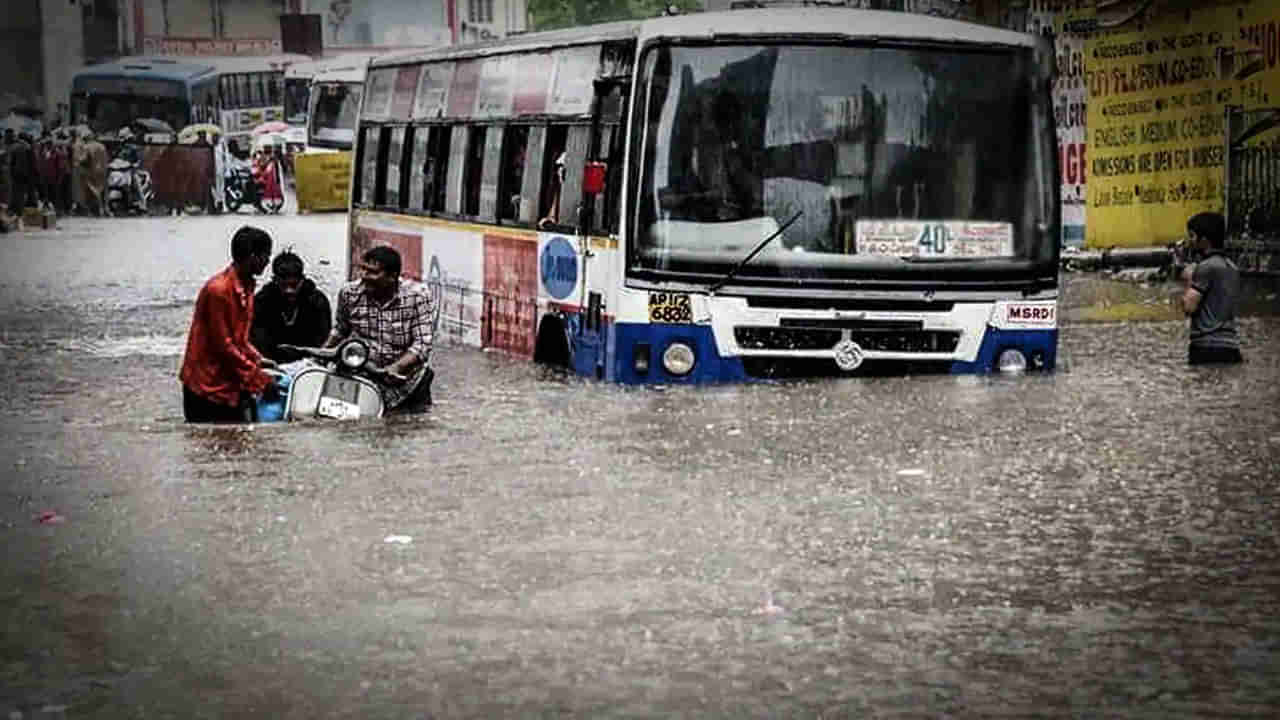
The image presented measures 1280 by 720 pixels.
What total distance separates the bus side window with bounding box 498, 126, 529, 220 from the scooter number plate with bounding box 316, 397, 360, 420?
5029 mm

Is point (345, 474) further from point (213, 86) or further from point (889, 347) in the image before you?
point (213, 86)

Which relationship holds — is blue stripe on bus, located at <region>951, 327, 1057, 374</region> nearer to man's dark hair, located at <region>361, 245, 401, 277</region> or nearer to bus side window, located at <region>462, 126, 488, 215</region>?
man's dark hair, located at <region>361, 245, 401, 277</region>

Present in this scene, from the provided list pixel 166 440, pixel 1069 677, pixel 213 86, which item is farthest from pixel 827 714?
pixel 213 86

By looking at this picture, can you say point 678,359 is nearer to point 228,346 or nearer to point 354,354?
point 354,354

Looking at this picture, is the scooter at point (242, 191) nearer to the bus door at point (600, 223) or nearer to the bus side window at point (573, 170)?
the bus side window at point (573, 170)

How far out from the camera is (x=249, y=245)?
14.4 m

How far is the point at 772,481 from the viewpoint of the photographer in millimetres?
12773

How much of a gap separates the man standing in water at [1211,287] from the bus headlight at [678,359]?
332 centimetres

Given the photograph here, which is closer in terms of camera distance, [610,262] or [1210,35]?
[610,262]

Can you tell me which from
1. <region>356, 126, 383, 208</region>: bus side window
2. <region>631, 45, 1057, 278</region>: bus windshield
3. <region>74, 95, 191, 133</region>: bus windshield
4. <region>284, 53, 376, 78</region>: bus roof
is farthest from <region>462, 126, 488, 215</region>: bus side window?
<region>74, 95, 191, 133</region>: bus windshield

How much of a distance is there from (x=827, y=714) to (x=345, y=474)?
6087 millimetres

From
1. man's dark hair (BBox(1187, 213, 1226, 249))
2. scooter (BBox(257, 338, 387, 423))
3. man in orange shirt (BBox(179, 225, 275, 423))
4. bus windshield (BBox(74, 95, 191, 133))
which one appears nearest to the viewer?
man in orange shirt (BBox(179, 225, 275, 423))

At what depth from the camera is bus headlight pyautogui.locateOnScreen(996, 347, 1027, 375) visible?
18328mm

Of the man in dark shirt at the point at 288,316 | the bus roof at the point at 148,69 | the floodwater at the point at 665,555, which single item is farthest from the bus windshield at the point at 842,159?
the bus roof at the point at 148,69
